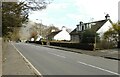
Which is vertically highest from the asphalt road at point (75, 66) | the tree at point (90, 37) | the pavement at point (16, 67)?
the tree at point (90, 37)

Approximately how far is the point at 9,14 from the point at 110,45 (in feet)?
116

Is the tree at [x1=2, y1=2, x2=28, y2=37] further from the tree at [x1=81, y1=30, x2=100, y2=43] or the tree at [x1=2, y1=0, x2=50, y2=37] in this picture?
the tree at [x1=81, y1=30, x2=100, y2=43]

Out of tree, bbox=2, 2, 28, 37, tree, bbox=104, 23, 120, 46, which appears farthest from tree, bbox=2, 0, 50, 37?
tree, bbox=104, 23, 120, 46

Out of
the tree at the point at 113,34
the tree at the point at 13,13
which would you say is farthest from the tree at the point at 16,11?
the tree at the point at 113,34

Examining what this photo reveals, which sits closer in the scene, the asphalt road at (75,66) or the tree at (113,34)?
the asphalt road at (75,66)

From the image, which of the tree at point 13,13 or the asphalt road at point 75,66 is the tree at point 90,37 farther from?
the tree at point 13,13

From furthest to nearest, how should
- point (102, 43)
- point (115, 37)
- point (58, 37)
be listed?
point (58, 37) → point (115, 37) → point (102, 43)

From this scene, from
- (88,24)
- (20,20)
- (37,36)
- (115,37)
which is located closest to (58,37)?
(37,36)

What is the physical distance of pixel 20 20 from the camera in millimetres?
16047

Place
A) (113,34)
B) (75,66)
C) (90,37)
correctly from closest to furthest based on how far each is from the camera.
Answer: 1. (75,66)
2. (113,34)
3. (90,37)

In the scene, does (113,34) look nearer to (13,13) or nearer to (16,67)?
(16,67)

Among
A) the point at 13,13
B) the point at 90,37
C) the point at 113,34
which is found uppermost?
the point at 13,13

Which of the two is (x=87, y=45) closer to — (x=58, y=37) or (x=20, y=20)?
(x=20, y=20)

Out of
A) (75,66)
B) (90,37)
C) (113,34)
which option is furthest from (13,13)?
(90,37)
